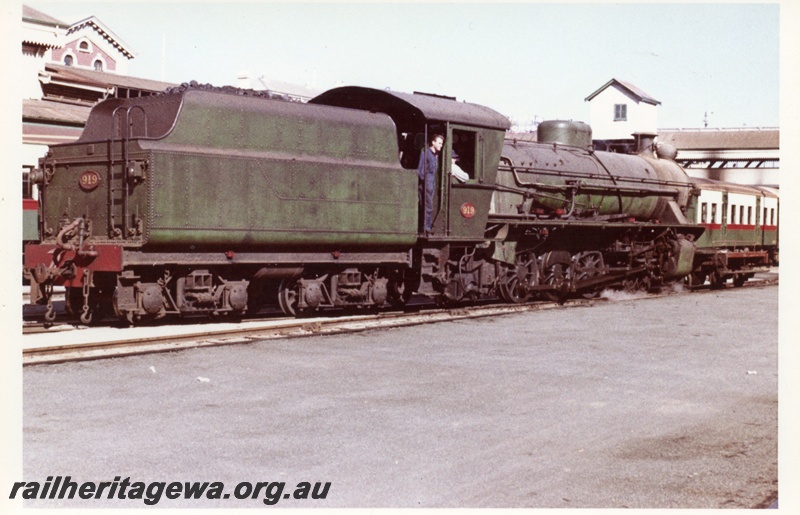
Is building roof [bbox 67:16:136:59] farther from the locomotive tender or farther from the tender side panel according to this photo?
the tender side panel

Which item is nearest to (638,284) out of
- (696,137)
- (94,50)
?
(696,137)

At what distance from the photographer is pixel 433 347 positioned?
11266mm

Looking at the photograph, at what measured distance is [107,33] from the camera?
56188mm

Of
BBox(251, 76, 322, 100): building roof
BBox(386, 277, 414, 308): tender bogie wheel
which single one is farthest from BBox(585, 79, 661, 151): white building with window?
BBox(386, 277, 414, 308): tender bogie wheel

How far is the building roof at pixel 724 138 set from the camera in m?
57.8

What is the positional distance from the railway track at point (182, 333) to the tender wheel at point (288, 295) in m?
0.18

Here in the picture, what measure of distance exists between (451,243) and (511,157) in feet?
8.84

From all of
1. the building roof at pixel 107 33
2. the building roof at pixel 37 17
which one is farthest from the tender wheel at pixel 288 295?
the building roof at pixel 107 33

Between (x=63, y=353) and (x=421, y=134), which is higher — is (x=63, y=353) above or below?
below

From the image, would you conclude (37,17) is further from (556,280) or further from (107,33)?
(107,33)

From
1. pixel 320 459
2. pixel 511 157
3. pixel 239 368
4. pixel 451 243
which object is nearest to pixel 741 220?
pixel 511 157

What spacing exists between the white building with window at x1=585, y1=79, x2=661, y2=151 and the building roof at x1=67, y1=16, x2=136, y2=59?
32404 millimetres

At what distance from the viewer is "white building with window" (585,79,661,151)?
64.5 meters
